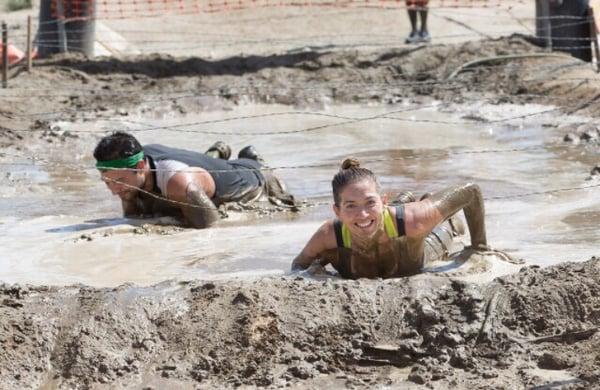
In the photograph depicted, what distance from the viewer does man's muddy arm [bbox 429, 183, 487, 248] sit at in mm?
6766

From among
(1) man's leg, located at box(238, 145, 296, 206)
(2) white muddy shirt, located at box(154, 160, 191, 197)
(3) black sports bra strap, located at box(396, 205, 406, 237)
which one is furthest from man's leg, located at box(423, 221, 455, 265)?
(1) man's leg, located at box(238, 145, 296, 206)

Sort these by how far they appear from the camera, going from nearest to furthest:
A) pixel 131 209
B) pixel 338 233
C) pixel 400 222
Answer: pixel 400 222 < pixel 338 233 < pixel 131 209

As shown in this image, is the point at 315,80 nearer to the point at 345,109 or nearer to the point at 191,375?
the point at 345,109

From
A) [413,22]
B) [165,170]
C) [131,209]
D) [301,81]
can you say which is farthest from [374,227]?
[413,22]

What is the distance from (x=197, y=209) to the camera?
8.75 meters

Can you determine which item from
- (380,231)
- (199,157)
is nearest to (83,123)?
(199,157)

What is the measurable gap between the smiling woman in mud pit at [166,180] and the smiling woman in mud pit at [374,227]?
6.28ft

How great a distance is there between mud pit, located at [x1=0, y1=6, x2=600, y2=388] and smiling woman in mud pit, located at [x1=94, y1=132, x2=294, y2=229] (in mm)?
180

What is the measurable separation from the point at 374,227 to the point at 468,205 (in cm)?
65

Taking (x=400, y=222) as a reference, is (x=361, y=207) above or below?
above

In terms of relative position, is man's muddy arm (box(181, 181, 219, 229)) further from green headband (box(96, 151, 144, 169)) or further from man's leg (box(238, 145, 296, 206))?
man's leg (box(238, 145, 296, 206))

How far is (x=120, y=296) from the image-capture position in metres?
6.10

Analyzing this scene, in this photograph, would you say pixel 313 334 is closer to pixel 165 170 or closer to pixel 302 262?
pixel 302 262

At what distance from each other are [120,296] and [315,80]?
1006 centimetres
